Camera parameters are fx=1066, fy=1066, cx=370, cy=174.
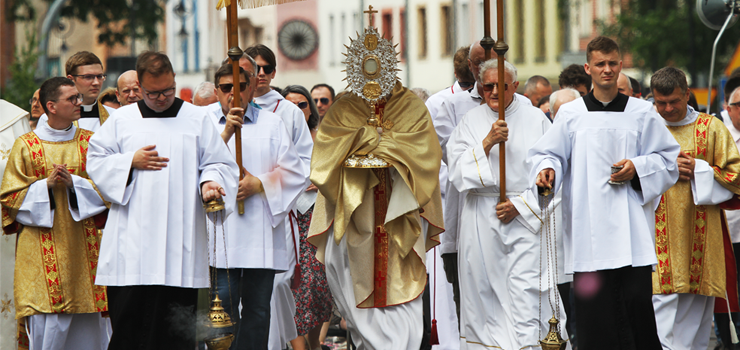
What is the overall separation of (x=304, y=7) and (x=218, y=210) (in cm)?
2857

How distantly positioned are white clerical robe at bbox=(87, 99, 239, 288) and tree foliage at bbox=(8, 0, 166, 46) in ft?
68.4

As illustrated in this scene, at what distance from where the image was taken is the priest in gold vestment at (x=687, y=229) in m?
7.77

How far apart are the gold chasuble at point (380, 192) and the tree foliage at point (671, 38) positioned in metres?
18.0

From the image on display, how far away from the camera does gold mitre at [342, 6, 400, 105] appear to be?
690 cm

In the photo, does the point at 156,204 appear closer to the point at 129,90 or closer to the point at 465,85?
the point at 129,90

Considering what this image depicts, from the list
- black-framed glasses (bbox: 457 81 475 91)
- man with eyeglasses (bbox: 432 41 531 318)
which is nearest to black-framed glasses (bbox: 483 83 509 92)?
man with eyeglasses (bbox: 432 41 531 318)

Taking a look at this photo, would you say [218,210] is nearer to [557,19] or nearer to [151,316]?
[151,316]

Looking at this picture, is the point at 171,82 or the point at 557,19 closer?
the point at 171,82

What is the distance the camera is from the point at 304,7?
34.4 meters

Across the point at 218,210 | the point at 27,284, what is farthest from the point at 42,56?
the point at 218,210

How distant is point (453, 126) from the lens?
325 inches

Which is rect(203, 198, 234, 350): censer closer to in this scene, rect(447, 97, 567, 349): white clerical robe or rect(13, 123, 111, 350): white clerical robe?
rect(13, 123, 111, 350): white clerical robe

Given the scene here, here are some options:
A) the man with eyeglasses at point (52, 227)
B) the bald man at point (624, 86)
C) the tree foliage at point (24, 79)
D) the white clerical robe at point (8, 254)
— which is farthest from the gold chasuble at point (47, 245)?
the tree foliage at point (24, 79)

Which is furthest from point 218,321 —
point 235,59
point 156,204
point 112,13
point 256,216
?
point 112,13
